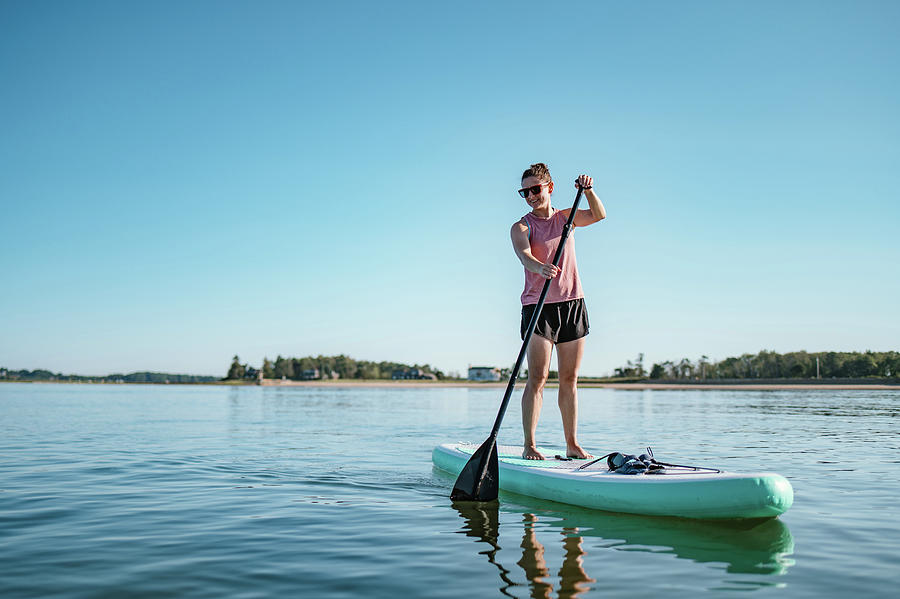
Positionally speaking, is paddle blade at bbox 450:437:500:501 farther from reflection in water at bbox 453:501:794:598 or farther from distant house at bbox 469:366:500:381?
distant house at bbox 469:366:500:381

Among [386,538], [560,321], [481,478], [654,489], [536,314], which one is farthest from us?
[560,321]

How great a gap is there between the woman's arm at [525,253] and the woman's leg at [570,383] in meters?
0.85

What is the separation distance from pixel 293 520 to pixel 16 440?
11.1 meters

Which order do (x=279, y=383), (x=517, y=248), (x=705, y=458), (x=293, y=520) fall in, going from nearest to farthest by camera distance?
(x=293, y=520), (x=517, y=248), (x=705, y=458), (x=279, y=383)

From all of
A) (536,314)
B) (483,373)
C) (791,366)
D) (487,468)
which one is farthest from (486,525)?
(483,373)

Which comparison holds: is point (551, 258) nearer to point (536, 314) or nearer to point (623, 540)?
point (536, 314)

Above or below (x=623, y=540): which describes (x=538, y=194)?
above

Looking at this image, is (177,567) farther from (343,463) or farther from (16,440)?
(16,440)

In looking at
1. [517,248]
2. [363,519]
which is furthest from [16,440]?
[517,248]

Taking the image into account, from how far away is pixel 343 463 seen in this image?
9750 mm

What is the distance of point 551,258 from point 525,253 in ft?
1.15

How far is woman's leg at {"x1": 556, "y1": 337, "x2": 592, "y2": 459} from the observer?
22.5 ft

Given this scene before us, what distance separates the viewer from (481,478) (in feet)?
20.5

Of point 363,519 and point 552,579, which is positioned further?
point 363,519
